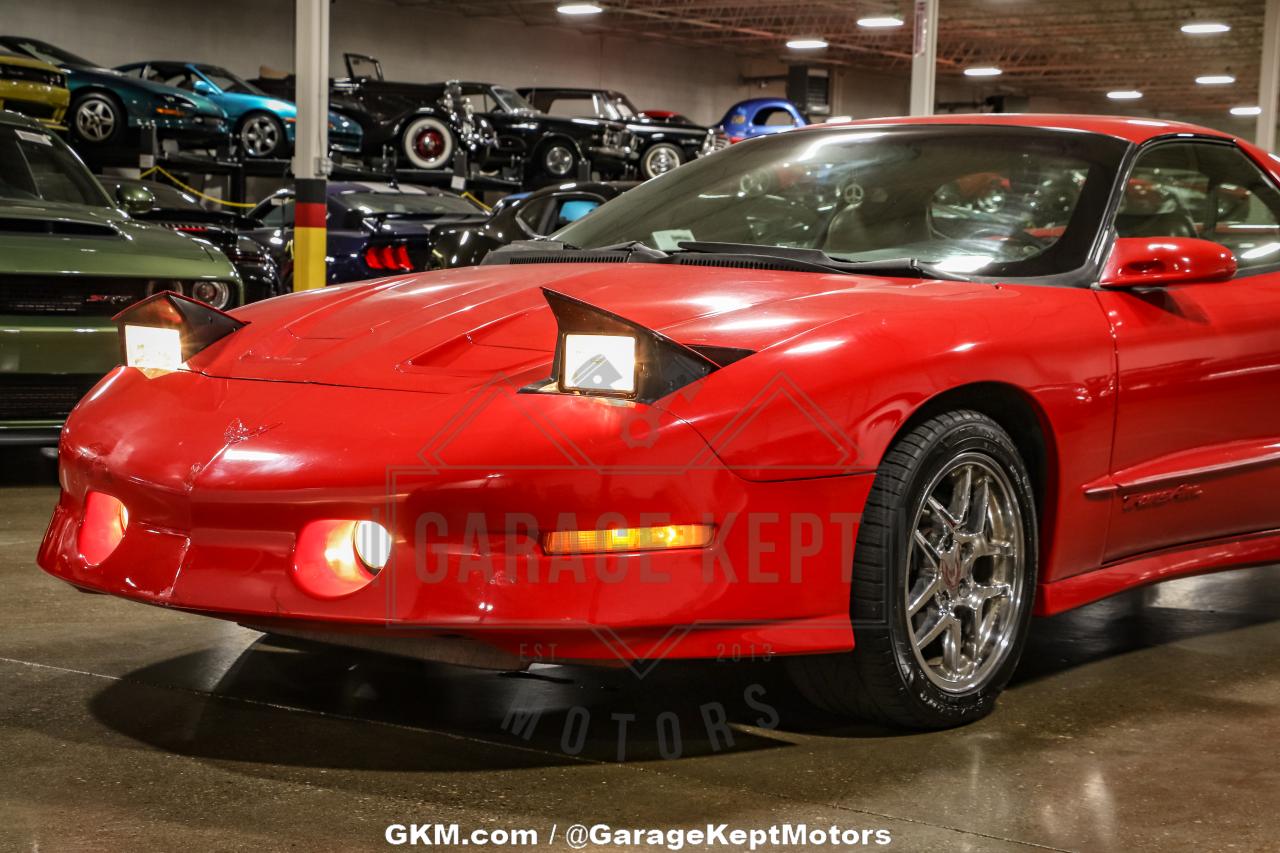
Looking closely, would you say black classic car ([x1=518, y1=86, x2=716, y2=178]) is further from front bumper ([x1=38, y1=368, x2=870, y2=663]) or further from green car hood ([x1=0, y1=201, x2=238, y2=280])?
front bumper ([x1=38, y1=368, x2=870, y2=663])

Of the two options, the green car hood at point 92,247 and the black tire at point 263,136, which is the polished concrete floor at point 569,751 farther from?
the black tire at point 263,136

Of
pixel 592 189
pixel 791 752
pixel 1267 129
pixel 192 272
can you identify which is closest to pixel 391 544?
pixel 791 752

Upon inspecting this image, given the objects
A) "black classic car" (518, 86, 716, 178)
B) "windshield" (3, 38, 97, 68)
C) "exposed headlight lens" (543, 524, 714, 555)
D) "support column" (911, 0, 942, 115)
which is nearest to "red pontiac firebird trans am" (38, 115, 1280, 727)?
"exposed headlight lens" (543, 524, 714, 555)

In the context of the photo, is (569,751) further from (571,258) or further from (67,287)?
(67,287)

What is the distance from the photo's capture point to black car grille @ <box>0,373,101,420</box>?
5.59 metres

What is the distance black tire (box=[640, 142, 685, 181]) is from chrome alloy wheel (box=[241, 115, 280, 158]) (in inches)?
218

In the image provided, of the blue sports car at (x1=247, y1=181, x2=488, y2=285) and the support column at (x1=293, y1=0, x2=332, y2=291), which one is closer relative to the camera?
the support column at (x1=293, y1=0, x2=332, y2=291)

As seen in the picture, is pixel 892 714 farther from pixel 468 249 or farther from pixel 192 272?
pixel 192 272

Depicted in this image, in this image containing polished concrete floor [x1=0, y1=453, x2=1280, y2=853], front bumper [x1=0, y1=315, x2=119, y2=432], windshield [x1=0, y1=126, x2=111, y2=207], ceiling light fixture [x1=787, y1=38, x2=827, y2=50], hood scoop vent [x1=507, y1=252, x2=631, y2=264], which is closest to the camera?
polished concrete floor [x1=0, y1=453, x2=1280, y2=853]

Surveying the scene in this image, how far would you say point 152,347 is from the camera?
3.18 m

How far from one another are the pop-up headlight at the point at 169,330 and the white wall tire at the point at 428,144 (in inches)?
613

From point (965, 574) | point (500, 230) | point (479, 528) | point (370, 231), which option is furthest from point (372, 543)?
point (370, 231)

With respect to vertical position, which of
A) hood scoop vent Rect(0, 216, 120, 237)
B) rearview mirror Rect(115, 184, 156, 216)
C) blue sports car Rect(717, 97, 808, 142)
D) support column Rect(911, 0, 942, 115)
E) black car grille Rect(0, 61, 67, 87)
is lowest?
hood scoop vent Rect(0, 216, 120, 237)

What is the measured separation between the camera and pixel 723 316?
2807 millimetres
